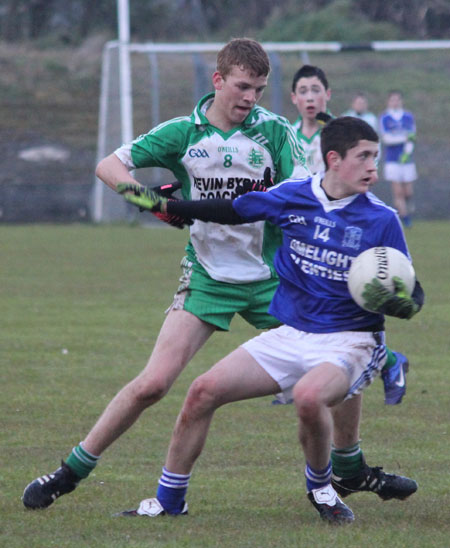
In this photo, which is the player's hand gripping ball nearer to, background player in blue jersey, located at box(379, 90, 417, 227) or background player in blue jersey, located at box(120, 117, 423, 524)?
background player in blue jersey, located at box(120, 117, 423, 524)

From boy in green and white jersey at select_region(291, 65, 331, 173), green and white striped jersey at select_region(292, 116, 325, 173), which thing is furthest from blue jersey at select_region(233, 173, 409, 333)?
green and white striped jersey at select_region(292, 116, 325, 173)

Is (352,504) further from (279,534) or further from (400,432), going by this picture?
(400,432)

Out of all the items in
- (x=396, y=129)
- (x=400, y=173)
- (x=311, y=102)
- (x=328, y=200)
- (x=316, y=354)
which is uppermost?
(x=328, y=200)

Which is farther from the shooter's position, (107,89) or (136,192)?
(107,89)

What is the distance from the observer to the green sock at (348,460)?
512cm

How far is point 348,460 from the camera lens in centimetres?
512

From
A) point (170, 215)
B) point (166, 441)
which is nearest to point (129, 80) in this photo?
point (166, 441)

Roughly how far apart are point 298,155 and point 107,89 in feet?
58.4

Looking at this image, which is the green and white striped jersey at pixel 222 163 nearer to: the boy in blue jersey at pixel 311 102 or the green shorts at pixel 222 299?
the green shorts at pixel 222 299

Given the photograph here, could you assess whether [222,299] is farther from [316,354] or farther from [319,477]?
[319,477]

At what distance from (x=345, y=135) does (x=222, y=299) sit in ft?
3.22

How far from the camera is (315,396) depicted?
4.40m

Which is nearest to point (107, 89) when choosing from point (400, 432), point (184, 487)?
point (400, 432)

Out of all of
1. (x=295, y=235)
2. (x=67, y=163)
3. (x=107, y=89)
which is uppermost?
(x=295, y=235)
